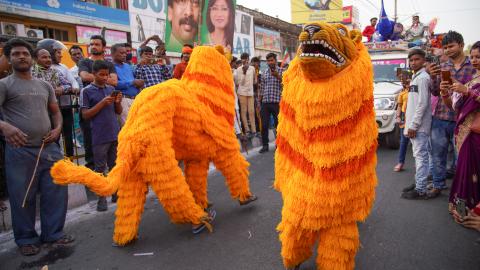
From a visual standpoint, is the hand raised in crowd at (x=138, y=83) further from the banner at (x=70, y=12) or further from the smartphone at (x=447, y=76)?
the banner at (x=70, y=12)

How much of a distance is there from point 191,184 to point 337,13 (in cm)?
4160

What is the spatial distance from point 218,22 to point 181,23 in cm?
372

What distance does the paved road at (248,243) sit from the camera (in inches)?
112

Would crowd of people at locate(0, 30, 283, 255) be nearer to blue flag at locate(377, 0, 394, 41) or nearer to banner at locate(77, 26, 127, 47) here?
banner at locate(77, 26, 127, 47)

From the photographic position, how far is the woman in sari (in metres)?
3.03

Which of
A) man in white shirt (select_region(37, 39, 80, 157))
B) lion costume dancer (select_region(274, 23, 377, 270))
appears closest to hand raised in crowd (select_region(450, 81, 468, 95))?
lion costume dancer (select_region(274, 23, 377, 270))

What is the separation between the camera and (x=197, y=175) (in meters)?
3.65

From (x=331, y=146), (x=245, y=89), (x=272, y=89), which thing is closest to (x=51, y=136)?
(x=331, y=146)

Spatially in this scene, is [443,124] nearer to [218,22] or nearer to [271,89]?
[271,89]

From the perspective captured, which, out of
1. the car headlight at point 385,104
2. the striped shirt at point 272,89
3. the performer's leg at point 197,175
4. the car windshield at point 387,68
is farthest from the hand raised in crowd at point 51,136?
the car windshield at point 387,68

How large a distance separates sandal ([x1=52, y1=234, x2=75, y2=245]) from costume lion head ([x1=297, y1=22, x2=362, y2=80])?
2717 mm

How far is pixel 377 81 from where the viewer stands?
8047 millimetres

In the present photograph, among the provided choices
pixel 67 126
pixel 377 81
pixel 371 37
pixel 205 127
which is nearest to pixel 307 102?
pixel 205 127

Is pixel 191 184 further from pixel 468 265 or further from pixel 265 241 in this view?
pixel 468 265
